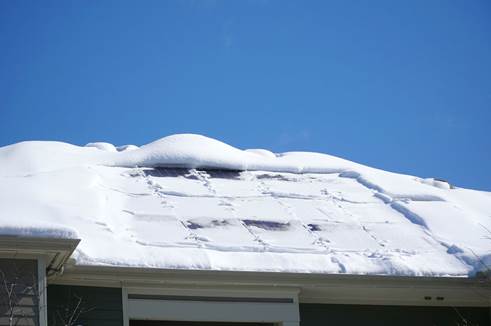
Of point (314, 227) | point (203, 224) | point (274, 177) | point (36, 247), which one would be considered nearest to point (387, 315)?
point (314, 227)

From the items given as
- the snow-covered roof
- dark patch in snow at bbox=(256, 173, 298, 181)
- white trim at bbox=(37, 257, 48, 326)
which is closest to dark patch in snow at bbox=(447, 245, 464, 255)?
the snow-covered roof

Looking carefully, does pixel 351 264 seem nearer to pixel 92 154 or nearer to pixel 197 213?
pixel 197 213

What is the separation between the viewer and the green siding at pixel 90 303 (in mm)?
9344

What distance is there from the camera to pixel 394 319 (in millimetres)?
10594

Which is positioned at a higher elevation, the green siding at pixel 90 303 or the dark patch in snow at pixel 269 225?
the dark patch in snow at pixel 269 225

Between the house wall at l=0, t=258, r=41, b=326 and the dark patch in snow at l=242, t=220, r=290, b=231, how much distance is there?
2.75 metres

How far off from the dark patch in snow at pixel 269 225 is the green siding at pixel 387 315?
94cm

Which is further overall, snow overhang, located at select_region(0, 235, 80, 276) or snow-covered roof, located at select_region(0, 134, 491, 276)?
snow-covered roof, located at select_region(0, 134, 491, 276)

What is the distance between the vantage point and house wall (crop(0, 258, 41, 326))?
8578 millimetres

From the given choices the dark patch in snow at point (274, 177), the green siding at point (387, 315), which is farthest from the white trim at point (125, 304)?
the dark patch in snow at point (274, 177)

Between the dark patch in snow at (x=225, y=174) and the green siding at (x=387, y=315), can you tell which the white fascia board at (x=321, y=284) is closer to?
the green siding at (x=387, y=315)

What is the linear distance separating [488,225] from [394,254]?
5.73 feet

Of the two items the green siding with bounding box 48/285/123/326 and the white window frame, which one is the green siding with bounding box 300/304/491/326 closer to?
the white window frame

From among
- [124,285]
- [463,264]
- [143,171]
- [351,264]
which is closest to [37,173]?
[143,171]
